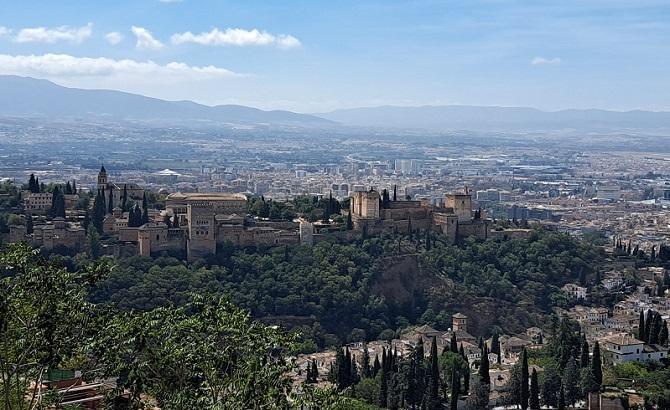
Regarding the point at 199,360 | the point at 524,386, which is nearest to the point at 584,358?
the point at 524,386

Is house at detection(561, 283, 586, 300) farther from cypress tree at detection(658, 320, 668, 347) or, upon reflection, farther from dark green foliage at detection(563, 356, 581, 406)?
dark green foliage at detection(563, 356, 581, 406)

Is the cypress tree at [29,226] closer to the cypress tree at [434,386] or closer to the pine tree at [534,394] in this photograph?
the cypress tree at [434,386]

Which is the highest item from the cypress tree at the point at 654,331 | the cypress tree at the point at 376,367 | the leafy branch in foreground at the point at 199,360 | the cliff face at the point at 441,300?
the leafy branch in foreground at the point at 199,360

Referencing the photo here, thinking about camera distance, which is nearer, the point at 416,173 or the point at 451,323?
the point at 451,323

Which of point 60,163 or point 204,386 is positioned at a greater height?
point 204,386

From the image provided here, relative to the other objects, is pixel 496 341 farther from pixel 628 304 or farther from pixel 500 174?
pixel 500 174

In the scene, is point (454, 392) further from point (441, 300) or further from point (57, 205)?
point (57, 205)

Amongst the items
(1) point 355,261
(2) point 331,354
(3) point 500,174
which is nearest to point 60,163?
(3) point 500,174

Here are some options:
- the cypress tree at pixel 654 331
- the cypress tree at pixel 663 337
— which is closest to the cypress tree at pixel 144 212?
the cypress tree at pixel 654 331

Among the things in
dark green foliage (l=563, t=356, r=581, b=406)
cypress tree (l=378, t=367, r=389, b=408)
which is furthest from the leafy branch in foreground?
dark green foliage (l=563, t=356, r=581, b=406)
